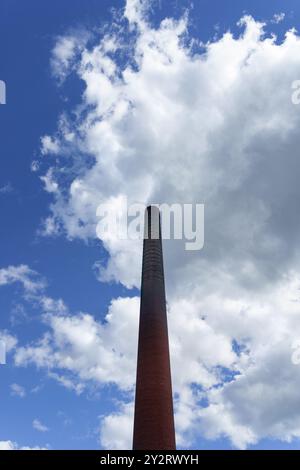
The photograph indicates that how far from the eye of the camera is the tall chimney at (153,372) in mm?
22875

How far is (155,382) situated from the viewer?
79.0 feet

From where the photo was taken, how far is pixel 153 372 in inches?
957

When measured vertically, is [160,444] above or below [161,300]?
below

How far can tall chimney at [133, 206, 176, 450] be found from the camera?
22875mm
